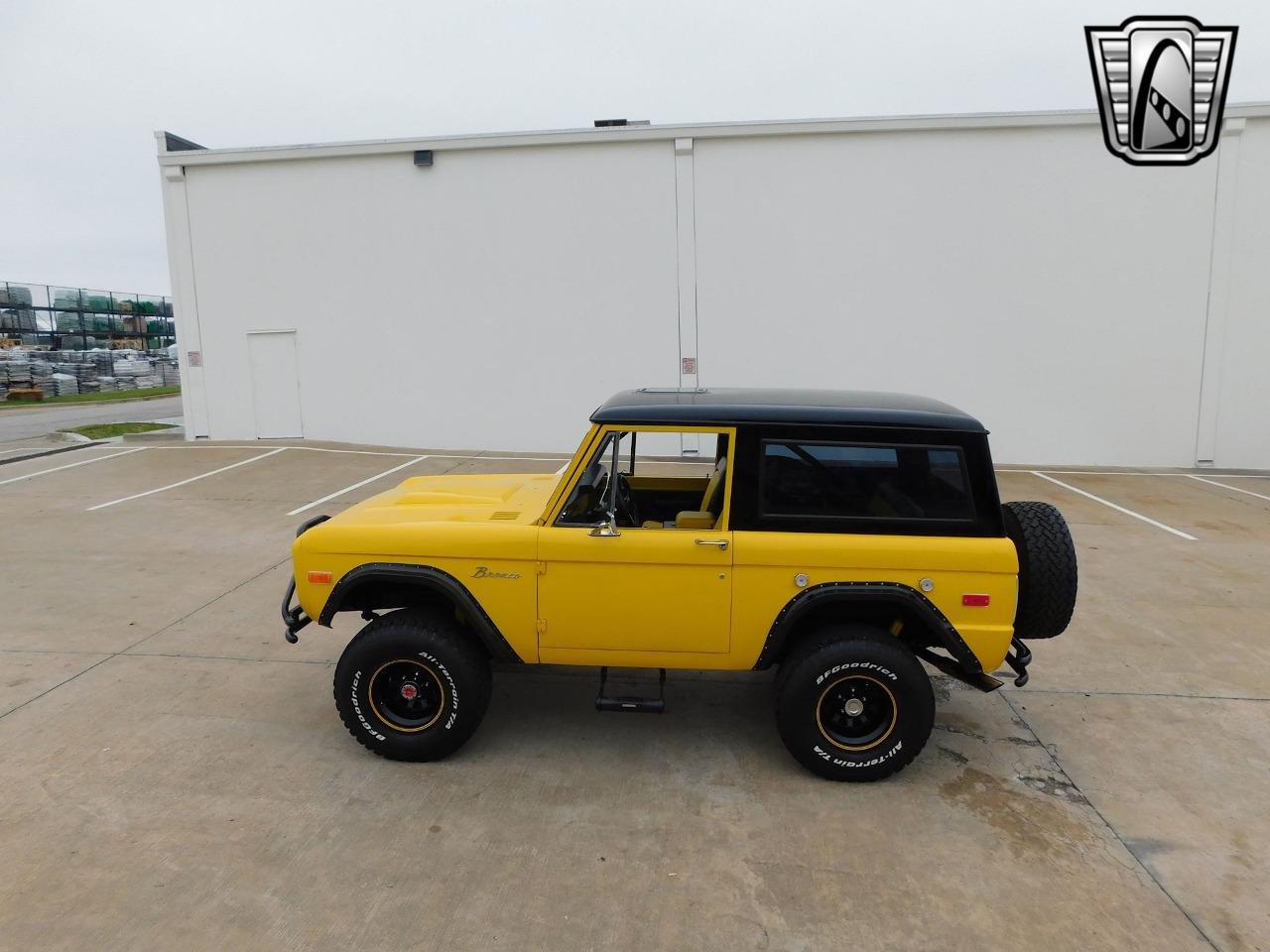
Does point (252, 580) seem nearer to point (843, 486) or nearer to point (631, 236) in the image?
point (843, 486)

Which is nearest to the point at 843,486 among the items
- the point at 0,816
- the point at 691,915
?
the point at 691,915

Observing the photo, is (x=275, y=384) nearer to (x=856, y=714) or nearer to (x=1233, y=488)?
(x=856, y=714)

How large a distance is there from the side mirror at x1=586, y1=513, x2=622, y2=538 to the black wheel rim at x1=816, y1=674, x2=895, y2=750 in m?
1.30

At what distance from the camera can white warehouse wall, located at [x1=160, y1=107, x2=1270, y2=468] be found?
1348 cm

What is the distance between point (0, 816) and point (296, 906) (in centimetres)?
166

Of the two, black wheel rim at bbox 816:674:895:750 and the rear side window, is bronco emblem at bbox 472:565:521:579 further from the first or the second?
black wheel rim at bbox 816:674:895:750

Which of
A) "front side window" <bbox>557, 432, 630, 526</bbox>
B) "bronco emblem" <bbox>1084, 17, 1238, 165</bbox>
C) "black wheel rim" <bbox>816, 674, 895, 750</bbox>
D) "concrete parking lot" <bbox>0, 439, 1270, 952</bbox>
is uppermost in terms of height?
"bronco emblem" <bbox>1084, 17, 1238, 165</bbox>

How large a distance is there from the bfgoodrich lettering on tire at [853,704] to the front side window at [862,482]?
619mm

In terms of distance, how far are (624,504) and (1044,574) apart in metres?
2.14

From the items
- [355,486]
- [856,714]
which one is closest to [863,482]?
[856,714]

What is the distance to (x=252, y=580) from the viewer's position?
283 inches

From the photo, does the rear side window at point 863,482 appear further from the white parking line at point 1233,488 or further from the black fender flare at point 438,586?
the white parking line at point 1233,488

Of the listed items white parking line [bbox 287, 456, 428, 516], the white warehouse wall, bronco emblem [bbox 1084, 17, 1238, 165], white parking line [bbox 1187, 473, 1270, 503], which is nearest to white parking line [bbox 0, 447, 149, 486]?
the white warehouse wall

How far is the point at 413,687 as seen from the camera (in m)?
4.19
